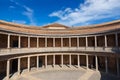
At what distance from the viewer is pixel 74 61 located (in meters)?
35.0

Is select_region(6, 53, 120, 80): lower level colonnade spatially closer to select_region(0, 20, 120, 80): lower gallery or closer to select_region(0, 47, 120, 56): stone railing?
select_region(0, 20, 120, 80): lower gallery

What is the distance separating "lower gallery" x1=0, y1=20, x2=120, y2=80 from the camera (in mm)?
22984

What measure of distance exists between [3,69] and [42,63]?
35.5ft

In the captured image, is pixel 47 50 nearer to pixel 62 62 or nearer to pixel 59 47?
pixel 59 47

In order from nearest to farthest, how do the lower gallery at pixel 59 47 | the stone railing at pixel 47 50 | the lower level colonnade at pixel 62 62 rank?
the stone railing at pixel 47 50 < the lower gallery at pixel 59 47 < the lower level colonnade at pixel 62 62

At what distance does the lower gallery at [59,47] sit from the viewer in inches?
905

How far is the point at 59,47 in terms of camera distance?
31.8 meters

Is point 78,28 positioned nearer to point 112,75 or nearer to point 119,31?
point 119,31

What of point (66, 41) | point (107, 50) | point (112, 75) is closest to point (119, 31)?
point (107, 50)

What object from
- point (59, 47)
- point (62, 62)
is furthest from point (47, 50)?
point (62, 62)

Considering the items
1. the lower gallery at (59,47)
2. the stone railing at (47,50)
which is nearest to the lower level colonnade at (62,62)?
the lower gallery at (59,47)

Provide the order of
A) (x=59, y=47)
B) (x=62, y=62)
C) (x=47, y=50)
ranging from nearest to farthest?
1. (x=47, y=50)
2. (x=62, y=62)
3. (x=59, y=47)

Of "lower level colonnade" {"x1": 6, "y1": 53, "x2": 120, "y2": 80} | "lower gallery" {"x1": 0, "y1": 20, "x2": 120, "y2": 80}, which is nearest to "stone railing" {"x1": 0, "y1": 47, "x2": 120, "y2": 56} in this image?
"lower gallery" {"x1": 0, "y1": 20, "x2": 120, "y2": 80}

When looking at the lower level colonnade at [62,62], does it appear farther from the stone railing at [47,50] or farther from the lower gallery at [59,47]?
the stone railing at [47,50]
